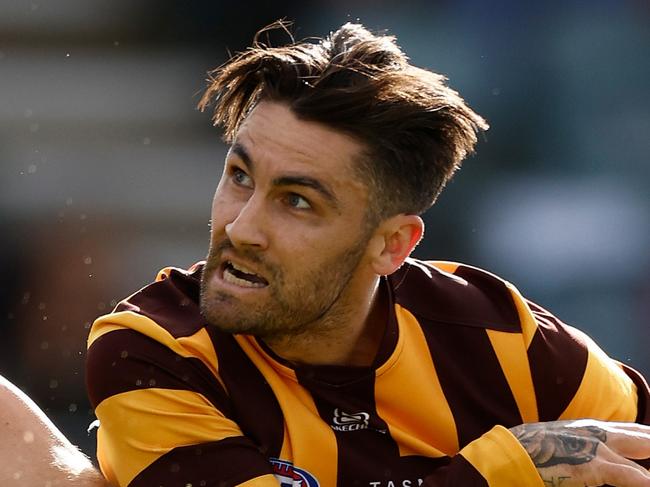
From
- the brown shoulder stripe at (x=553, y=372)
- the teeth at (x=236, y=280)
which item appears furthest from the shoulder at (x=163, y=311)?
the brown shoulder stripe at (x=553, y=372)

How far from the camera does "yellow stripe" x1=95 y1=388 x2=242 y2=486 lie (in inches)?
104

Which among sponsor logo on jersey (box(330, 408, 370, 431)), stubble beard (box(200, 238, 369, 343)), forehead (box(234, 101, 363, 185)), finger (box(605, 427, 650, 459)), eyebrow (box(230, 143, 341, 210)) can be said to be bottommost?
sponsor logo on jersey (box(330, 408, 370, 431))

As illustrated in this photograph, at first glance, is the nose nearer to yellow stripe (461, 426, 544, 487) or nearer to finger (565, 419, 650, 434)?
yellow stripe (461, 426, 544, 487)

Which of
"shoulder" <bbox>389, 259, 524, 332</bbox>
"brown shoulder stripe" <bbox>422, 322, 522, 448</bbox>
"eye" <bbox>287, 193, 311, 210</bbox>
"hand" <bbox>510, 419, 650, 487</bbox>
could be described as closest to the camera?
"hand" <bbox>510, 419, 650, 487</bbox>

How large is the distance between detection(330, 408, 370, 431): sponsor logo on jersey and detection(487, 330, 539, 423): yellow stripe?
0.41m

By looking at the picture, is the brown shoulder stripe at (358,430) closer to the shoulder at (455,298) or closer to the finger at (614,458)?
the shoulder at (455,298)

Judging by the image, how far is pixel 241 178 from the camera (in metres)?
2.91

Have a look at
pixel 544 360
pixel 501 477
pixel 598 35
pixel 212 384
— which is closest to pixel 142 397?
pixel 212 384

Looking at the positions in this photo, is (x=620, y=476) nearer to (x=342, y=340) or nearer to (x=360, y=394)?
(x=360, y=394)

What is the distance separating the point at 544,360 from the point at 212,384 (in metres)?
0.92

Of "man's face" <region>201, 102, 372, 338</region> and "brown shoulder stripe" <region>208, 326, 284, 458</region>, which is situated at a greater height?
"man's face" <region>201, 102, 372, 338</region>

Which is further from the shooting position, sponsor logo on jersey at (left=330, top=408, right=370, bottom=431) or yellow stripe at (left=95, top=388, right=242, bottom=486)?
sponsor logo on jersey at (left=330, top=408, right=370, bottom=431)

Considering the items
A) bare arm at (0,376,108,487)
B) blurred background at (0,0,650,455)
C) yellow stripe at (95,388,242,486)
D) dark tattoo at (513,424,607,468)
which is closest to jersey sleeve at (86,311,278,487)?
yellow stripe at (95,388,242,486)

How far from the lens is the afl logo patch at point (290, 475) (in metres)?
2.78
